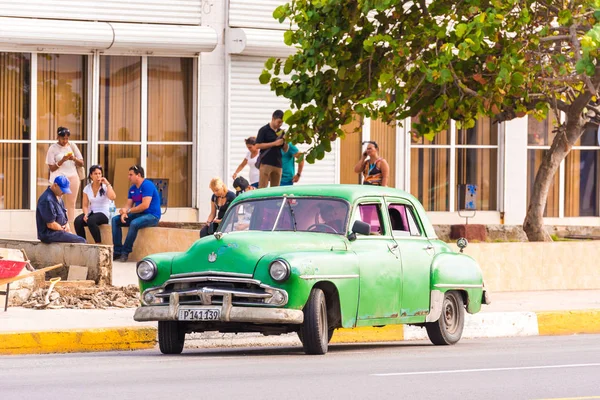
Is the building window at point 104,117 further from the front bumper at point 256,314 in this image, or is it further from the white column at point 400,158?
the front bumper at point 256,314

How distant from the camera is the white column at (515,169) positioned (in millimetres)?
29297

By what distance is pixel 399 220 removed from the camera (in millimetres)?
14016

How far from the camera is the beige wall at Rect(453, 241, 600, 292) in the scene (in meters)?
19.9

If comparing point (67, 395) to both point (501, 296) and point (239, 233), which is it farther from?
point (501, 296)

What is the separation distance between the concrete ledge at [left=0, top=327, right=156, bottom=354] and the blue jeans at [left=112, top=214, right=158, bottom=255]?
752cm

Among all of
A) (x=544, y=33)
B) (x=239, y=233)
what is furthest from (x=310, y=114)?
(x=239, y=233)

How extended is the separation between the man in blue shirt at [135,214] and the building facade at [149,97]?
305cm

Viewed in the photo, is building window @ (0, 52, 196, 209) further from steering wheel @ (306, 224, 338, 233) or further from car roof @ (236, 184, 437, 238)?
steering wheel @ (306, 224, 338, 233)

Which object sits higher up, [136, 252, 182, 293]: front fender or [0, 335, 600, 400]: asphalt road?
[136, 252, 182, 293]: front fender

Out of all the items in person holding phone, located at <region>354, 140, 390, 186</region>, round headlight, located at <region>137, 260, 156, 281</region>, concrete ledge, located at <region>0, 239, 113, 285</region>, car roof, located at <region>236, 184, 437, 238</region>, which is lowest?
concrete ledge, located at <region>0, 239, 113, 285</region>

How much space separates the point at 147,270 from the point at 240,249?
99 centimetres

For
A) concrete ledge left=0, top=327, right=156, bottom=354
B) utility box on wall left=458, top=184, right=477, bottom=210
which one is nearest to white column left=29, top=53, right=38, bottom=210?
utility box on wall left=458, top=184, right=477, bottom=210

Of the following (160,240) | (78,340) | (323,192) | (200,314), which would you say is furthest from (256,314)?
(160,240)

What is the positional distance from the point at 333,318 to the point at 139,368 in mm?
2050
